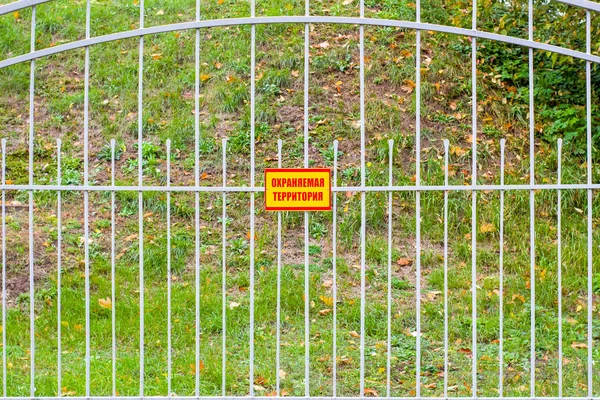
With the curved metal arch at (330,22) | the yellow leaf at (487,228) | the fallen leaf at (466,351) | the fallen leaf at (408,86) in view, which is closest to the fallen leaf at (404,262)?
the yellow leaf at (487,228)

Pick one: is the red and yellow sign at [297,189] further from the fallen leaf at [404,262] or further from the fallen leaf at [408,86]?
the fallen leaf at [408,86]

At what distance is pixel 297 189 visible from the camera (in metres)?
4.28

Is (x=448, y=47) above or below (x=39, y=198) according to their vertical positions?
above

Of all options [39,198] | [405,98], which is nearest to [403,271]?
[405,98]

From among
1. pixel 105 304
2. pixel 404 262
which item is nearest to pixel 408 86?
pixel 404 262

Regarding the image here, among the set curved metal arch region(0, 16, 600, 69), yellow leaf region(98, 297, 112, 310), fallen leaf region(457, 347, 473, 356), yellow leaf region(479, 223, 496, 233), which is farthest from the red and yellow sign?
yellow leaf region(479, 223, 496, 233)

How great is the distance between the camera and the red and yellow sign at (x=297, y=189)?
4238mm

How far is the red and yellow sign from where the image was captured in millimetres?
4238

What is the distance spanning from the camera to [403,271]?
25.5 ft

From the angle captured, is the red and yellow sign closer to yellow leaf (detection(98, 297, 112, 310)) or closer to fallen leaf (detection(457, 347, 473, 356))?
fallen leaf (detection(457, 347, 473, 356))

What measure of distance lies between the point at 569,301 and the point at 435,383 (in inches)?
75.2

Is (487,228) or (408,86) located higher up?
(408,86)

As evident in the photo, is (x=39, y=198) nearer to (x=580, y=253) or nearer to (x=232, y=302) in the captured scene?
(x=232, y=302)

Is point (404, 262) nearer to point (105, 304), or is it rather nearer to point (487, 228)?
point (487, 228)
